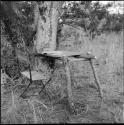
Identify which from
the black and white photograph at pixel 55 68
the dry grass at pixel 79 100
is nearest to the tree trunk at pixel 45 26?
the black and white photograph at pixel 55 68

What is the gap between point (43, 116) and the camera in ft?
8.96

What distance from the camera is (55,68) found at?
3.58m

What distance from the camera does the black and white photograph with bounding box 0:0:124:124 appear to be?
9.20 ft

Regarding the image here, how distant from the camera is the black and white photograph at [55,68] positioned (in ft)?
9.20

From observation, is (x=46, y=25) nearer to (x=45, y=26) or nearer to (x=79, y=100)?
A: (x=45, y=26)

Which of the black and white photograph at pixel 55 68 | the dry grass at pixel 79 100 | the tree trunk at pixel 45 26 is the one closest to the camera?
the dry grass at pixel 79 100

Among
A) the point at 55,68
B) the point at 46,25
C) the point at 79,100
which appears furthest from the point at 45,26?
the point at 79,100

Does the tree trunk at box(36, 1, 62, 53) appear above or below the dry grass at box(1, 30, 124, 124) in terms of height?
above

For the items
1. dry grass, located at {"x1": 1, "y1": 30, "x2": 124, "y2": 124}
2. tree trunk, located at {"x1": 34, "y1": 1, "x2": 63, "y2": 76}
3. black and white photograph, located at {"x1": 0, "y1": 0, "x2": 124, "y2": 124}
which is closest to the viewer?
dry grass, located at {"x1": 1, "y1": 30, "x2": 124, "y2": 124}

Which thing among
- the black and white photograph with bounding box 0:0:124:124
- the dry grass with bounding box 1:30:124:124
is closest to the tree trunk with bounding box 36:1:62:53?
the black and white photograph with bounding box 0:0:124:124

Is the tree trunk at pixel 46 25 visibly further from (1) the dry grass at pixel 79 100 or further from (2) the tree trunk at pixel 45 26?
(1) the dry grass at pixel 79 100

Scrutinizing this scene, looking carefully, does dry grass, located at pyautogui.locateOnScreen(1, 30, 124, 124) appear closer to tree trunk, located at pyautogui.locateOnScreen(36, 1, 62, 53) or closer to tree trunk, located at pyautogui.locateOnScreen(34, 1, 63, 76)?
tree trunk, located at pyautogui.locateOnScreen(34, 1, 63, 76)

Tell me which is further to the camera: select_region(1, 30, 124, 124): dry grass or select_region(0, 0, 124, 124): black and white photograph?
select_region(0, 0, 124, 124): black and white photograph

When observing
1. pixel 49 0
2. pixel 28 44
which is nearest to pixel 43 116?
pixel 28 44
